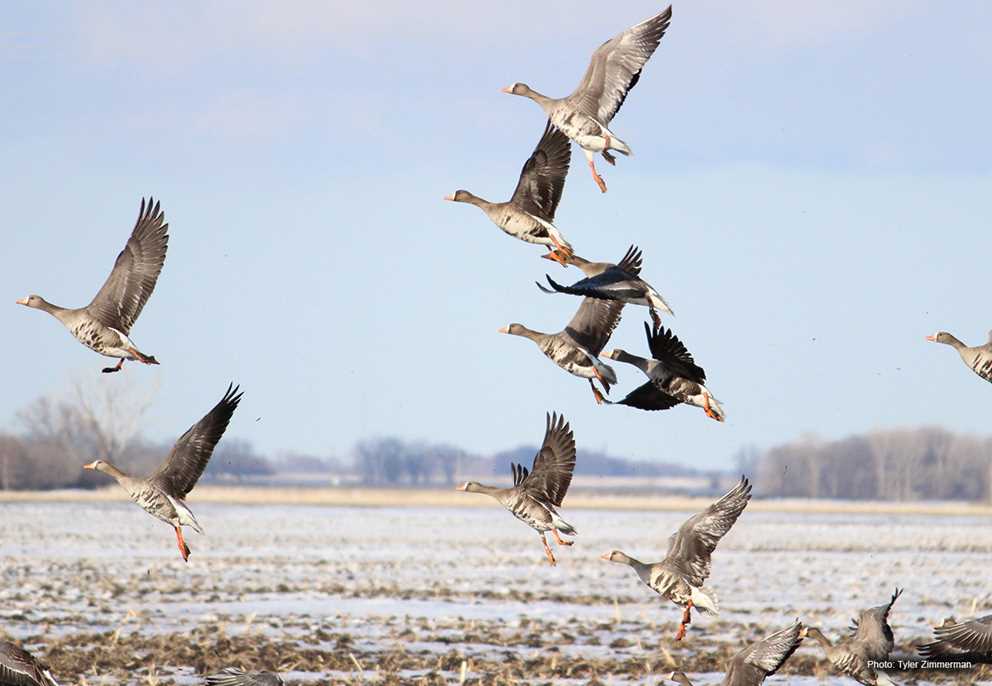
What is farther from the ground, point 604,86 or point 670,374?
point 604,86

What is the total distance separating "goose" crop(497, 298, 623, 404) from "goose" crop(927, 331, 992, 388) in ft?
8.68

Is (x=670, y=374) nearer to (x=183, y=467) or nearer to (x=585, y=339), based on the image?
(x=585, y=339)

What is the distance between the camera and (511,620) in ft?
79.3

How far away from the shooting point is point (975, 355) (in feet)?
37.0

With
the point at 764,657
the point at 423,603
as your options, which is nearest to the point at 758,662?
the point at 764,657

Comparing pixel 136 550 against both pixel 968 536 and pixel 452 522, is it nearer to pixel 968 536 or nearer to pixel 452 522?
pixel 452 522

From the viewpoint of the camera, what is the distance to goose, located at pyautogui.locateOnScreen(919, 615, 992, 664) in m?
11.5

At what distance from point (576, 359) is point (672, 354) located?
74 cm

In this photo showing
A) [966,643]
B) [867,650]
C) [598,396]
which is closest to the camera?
[598,396]

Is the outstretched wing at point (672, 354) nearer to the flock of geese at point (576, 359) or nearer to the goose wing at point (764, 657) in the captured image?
the flock of geese at point (576, 359)

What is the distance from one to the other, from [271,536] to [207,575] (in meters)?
16.2

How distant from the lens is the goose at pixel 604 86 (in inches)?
425

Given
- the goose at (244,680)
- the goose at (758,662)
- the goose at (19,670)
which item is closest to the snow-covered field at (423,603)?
the goose at (19,670)

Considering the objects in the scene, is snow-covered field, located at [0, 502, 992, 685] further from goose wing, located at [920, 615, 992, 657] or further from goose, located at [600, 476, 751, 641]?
goose, located at [600, 476, 751, 641]
